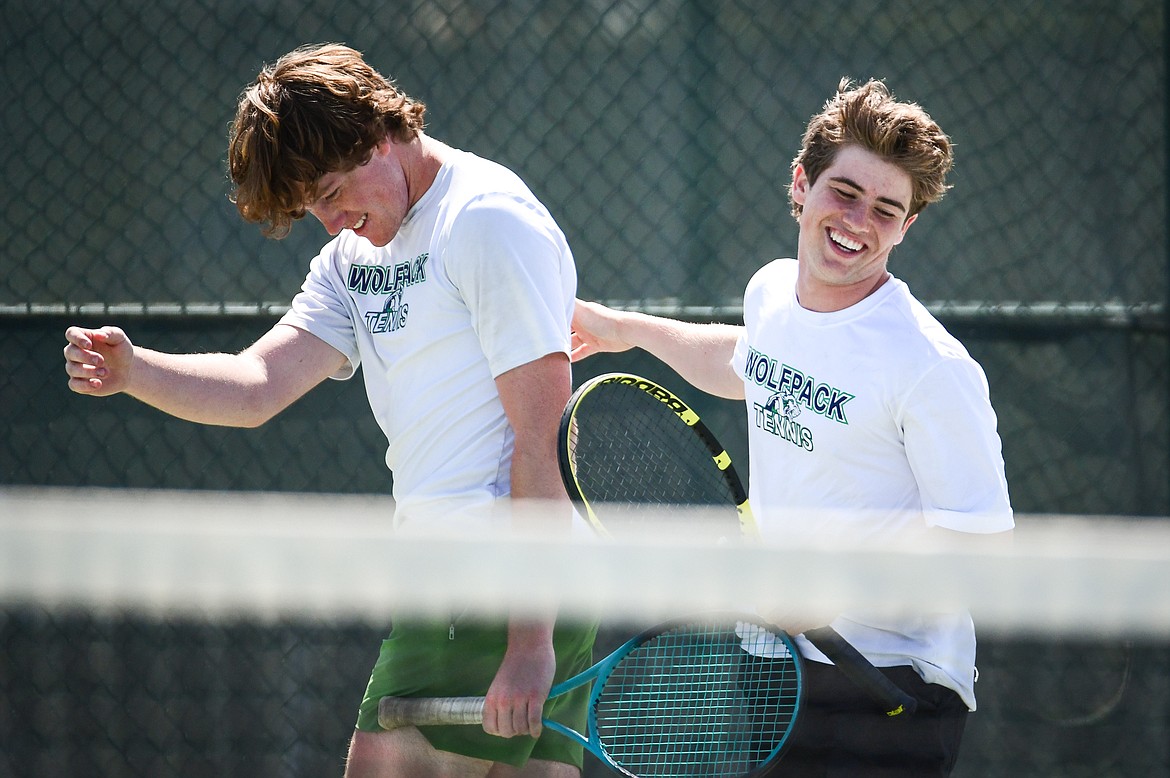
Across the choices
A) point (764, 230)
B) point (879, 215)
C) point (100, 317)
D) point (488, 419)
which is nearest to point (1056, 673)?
point (764, 230)

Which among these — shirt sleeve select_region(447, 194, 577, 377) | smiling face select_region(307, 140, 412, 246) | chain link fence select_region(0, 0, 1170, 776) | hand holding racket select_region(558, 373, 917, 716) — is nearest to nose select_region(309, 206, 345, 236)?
smiling face select_region(307, 140, 412, 246)

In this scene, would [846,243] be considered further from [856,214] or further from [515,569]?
[515,569]

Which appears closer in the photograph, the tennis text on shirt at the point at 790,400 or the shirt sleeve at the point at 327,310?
the tennis text on shirt at the point at 790,400

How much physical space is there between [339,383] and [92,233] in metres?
0.71

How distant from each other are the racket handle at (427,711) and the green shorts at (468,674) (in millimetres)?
29

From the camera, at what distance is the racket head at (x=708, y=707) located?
176 centimetres

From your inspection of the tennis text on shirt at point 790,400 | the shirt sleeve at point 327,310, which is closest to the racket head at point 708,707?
the tennis text on shirt at point 790,400

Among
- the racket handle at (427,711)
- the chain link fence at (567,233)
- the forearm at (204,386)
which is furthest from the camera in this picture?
the chain link fence at (567,233)

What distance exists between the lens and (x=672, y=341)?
6.69 ft

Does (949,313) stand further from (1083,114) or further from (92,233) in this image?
(92,233)

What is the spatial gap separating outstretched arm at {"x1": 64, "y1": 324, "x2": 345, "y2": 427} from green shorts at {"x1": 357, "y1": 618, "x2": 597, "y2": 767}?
0.40 metres

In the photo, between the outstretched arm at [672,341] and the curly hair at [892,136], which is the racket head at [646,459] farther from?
the curly hair at [892,136]

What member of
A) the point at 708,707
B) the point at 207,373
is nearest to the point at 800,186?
the point at 708,707

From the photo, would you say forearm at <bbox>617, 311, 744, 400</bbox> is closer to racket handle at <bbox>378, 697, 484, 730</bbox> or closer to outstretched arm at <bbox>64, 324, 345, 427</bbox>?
outstretched arm at <bbox>64, 324, 345, 427</bbox>
